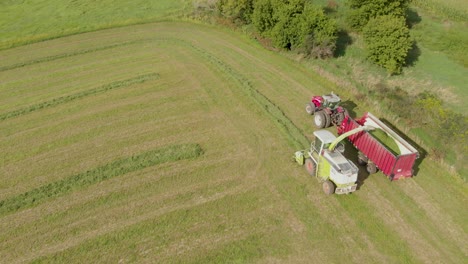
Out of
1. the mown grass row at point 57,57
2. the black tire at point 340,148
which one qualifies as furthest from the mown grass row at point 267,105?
the mown grass row at point 57,57

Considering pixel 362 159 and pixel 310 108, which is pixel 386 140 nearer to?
pixel 362 159

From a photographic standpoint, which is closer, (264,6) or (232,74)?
(232,74)

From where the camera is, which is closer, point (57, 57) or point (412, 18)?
point (57, 57)

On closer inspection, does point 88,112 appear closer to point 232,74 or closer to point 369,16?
point 232,74

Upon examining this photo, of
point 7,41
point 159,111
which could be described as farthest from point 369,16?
point 7,41

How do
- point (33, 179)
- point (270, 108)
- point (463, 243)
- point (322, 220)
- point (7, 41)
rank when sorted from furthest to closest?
point (7, 41), point (270, 108), point (33, 179), point (322, 220), point (463, 243)

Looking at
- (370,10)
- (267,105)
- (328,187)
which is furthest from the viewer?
(370,10)

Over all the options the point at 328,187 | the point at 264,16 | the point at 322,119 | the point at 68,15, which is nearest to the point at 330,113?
the point at 322,119
